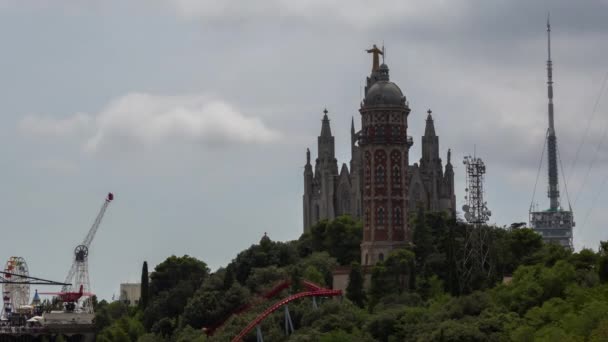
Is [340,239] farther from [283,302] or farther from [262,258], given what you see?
[283,302]

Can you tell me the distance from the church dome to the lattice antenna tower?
14.6 m

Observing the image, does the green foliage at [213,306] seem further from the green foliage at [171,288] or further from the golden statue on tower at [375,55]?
the golden statue on tower at [375,55]

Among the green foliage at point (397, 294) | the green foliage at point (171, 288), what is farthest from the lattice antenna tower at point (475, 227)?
the green foliage at point (171, 288)

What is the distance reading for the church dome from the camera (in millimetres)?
163500

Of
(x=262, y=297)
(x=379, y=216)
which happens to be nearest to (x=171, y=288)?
(x=262, y=297)

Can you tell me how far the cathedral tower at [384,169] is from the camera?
163 m

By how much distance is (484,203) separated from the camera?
147125 mm

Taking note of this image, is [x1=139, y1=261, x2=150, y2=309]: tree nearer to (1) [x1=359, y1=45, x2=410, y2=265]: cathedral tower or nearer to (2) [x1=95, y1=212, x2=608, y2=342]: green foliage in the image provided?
(2) [x1=95, y1=212, x2=608, y2=342]: green foliage

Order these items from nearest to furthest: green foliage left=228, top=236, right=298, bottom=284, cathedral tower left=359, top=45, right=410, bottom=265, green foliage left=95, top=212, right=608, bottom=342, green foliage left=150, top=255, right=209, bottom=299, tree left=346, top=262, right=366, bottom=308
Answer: green foliage left=95, top=212, right=608, bottom=342 → tree left=346, top=262, right=366, bottom=308 → cathedral tower left=359, top=45, right=410, bottom=265 → green foliage left=228, top=236, right=298, bottom=284 → green foliage left=150, top=255, right=209, bottom=299

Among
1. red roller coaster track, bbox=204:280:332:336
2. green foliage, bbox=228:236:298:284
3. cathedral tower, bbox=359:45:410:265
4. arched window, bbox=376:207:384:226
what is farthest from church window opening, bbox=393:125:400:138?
red roller coaster track, bbox=204:280:332:336

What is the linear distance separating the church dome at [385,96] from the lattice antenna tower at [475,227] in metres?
14.6

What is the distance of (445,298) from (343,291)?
19.1 metres

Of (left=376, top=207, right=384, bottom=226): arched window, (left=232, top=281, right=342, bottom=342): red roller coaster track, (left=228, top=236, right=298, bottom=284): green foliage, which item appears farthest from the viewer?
(left=228, top=236, right=298, bottom=284): green foliage

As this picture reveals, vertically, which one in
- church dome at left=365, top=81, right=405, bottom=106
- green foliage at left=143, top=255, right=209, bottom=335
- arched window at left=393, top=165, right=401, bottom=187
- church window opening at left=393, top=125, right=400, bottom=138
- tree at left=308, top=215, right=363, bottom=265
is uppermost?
church dome at left=365, top=81, right=405, bottom=106
